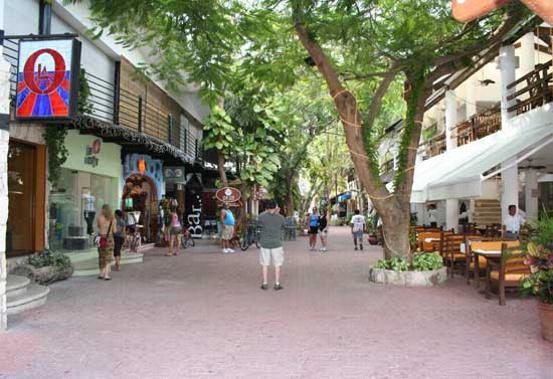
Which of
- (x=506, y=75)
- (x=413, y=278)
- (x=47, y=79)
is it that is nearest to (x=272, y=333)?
(x=413, y=278)

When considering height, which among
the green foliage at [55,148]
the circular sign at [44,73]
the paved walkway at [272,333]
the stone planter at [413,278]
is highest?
the circular sign at [44,73]

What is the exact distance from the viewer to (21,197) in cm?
1198

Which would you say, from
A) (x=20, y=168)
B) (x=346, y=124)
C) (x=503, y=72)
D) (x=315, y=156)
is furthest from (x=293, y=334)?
(x=315, y=156)

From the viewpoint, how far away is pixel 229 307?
28.4 ft

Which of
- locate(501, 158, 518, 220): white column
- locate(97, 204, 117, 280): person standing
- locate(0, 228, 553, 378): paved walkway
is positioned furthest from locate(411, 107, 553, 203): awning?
locate(97, 204, 117, 280): person standing

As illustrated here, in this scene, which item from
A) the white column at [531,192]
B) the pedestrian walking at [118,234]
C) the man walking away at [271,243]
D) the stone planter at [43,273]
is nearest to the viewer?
the stone planter at [43,273]

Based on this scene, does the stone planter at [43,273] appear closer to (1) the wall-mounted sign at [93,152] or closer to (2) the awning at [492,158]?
(1) the wall-mounted sign at [93,152]

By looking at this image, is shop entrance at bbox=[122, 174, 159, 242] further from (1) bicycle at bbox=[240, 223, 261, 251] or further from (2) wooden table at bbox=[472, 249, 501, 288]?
(2) wooden table at bbox=[472, 249, 501, 288]

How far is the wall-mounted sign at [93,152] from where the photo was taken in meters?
15.0

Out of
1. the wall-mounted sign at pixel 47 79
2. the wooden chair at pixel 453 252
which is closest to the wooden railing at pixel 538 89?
the wooden chair at pixel 453 252

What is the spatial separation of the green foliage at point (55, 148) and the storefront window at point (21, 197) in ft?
1.24

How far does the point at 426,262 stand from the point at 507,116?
549cm

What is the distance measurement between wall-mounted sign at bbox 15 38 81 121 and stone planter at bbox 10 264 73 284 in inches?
115

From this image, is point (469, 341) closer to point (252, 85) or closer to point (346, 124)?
point (346, 124)
